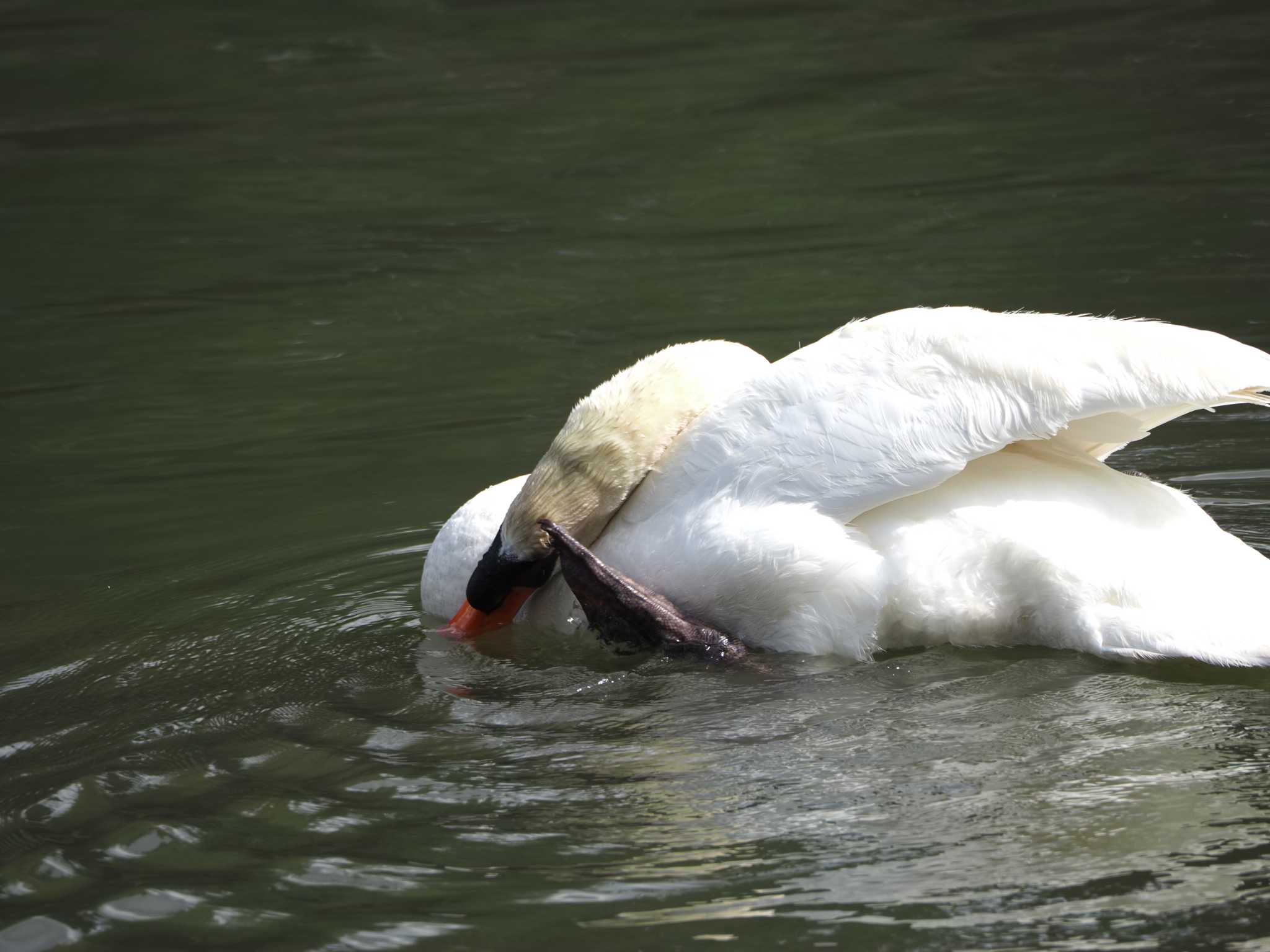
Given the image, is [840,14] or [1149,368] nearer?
[1149,368]

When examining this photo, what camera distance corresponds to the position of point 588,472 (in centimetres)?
443

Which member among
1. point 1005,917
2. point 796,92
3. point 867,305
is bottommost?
point 1005,917

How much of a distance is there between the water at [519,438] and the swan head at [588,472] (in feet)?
0.63

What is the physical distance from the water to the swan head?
0.63ft

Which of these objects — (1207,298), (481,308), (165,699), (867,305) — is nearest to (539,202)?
(481,308)

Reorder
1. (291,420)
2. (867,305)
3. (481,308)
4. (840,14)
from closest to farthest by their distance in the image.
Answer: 1. (291,420)
2. (867,305)
3. (481,308)
4. (840,14)

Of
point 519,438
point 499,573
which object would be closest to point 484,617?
point 499,573

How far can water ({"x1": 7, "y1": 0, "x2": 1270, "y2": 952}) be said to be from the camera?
10.0ft

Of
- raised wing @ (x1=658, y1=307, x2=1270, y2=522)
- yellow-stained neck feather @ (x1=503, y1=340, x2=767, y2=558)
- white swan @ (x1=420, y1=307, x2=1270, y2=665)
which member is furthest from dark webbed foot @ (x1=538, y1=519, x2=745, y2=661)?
raised wing @ (x1=658, y1=307, x2=1270, y2=522)

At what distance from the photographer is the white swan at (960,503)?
382 centimetres

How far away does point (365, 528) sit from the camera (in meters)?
5.66

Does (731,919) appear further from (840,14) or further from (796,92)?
(840,14)

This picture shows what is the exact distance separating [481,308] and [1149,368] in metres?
5.03

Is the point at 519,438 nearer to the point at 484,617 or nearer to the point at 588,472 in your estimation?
the point at 484,617
